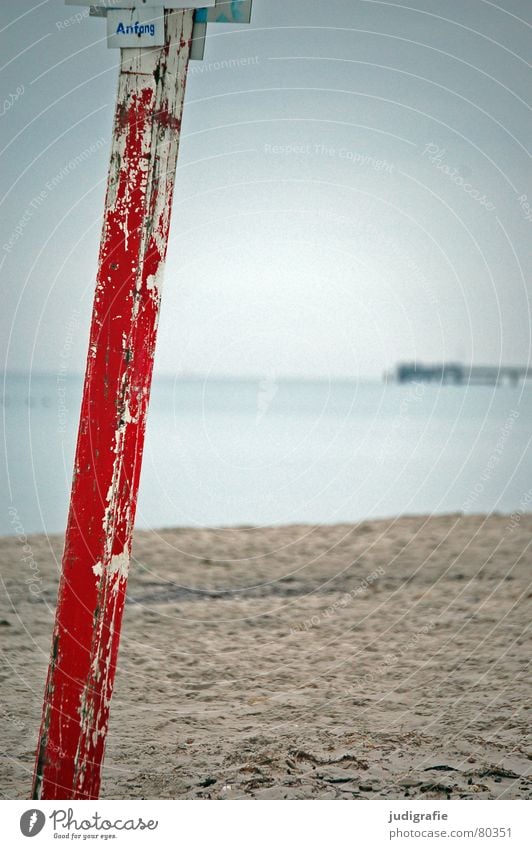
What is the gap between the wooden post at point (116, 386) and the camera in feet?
6.51

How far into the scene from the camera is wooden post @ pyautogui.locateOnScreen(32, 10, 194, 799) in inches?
78.1

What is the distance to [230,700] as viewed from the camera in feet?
10.5

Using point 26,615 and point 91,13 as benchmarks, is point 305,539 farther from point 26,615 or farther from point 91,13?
point 91,13

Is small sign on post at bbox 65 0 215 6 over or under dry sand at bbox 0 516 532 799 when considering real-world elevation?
over

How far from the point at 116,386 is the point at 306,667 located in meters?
2.04

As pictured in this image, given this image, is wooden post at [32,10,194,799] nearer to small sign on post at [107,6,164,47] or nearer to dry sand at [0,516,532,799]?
small sign on post at [107,6,164,47]

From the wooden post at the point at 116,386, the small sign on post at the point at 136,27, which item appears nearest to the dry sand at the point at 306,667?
the wooden post at the point at 116,386

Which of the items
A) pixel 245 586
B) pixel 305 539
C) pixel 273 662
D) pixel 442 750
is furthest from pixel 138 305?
pixel 305 539

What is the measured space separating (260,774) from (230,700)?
70 centimetres

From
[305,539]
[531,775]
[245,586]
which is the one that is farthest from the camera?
[305,539]

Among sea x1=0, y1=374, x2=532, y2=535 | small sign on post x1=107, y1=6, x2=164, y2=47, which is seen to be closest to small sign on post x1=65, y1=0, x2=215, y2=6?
small sign on post x1=107, y1=6, x2=164, y2=47

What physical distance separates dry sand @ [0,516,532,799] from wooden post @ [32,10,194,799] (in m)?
0.59

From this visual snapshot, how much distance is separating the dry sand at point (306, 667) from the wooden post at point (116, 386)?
591 millimetres

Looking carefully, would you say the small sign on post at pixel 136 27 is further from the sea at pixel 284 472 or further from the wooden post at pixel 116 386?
the sea at pixel 284 472
